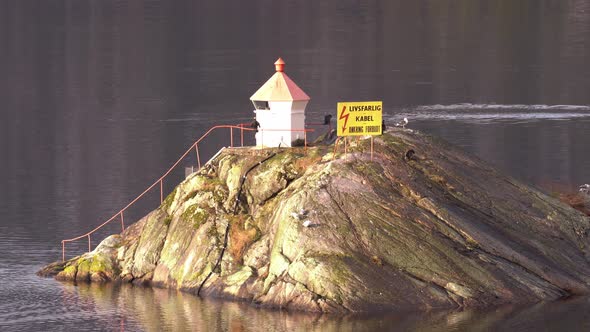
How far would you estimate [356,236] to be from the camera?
53.3 metres

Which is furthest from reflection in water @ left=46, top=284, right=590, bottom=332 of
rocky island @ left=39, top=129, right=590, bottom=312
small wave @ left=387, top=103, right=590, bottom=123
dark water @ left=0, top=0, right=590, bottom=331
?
small wave @ left=387, top=103, right=590, bottom=123

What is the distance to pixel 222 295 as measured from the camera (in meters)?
54.9

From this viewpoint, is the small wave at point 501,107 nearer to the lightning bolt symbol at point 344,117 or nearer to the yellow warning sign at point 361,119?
the yellow warning sign at point 361,119

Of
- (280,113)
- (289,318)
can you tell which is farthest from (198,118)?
(289,318)

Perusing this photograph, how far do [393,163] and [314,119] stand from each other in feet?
178

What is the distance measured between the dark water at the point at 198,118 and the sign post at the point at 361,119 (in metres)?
10.2

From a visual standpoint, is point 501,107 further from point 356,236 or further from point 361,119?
point 356,236

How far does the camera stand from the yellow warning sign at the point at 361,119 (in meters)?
58.1

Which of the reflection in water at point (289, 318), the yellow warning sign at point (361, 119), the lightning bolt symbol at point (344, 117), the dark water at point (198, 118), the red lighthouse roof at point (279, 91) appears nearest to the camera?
the reflection in water at point (289, 318)

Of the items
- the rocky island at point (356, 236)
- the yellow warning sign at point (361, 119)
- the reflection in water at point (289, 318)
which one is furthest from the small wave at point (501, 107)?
the reflection in water at point (289, 318)

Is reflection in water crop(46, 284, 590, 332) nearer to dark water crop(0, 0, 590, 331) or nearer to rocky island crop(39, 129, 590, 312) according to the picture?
dark water crop(0, 0, 590, 331)

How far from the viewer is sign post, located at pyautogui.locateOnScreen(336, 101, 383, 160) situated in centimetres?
5806

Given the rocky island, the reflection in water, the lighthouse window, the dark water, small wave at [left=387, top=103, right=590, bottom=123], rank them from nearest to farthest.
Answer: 1. the reflection in water
2. the rocky island
3. the dark water
4. the lighthouse window
5. small wave at [left=387, top=103, right=590, bottom=123]

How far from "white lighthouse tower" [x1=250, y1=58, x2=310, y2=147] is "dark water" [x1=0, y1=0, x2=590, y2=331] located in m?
9.43
